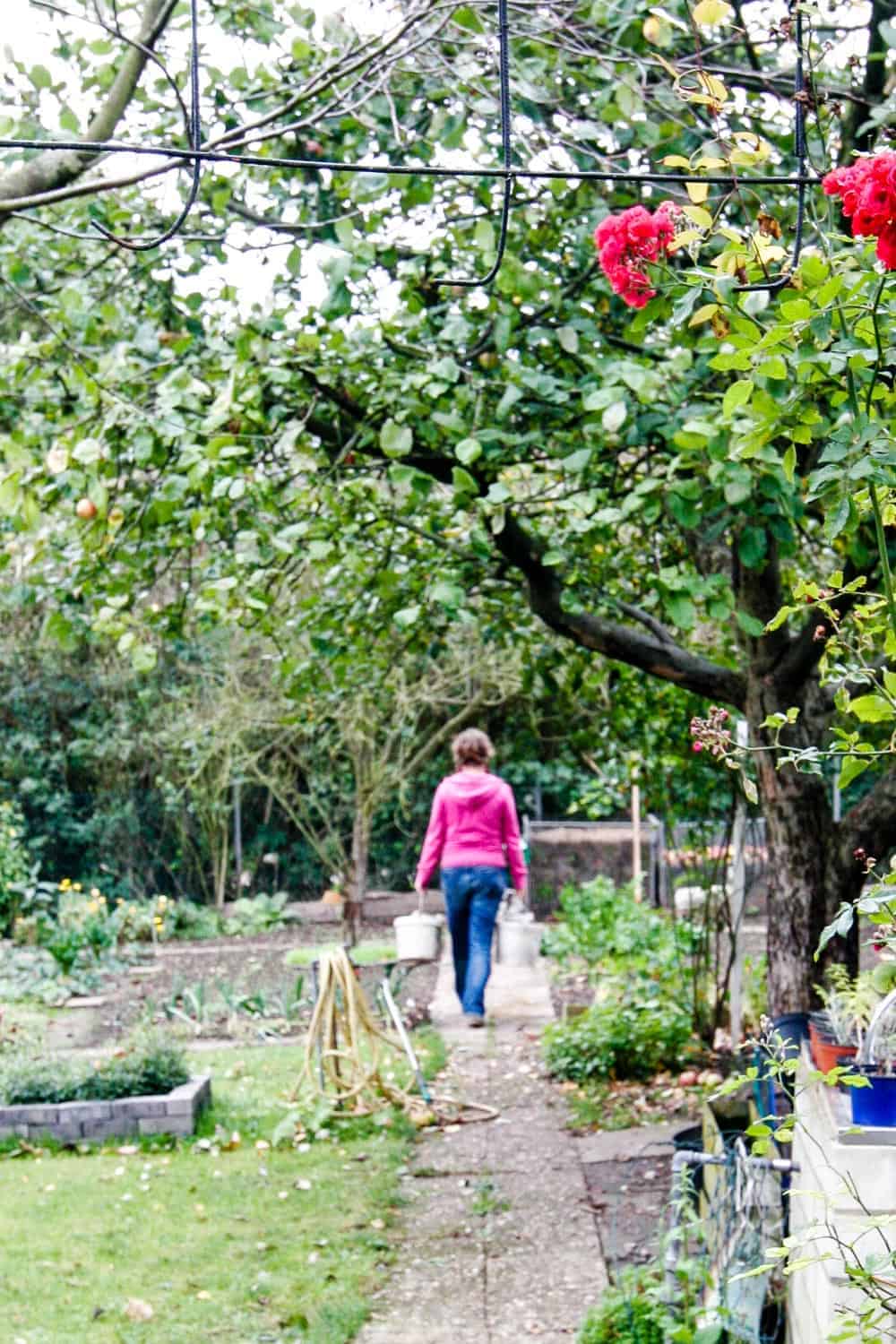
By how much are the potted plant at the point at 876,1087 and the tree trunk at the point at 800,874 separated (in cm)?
219

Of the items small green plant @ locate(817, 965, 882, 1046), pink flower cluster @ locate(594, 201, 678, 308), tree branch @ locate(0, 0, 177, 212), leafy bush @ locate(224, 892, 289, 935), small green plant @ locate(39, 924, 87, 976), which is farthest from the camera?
leafy bush @ locate(224, 892, 289, 935)

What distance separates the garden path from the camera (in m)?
4.40

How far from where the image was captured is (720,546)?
5.56 m

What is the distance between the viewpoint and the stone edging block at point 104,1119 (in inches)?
259

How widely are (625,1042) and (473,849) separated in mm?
1507

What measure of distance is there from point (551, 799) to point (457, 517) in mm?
10026

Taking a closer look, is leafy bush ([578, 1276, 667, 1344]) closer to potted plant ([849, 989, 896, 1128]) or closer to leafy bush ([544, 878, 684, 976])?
potted plant ([849, 989, 896, 1128])

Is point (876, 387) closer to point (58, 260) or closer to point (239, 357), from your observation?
point (239, 357)

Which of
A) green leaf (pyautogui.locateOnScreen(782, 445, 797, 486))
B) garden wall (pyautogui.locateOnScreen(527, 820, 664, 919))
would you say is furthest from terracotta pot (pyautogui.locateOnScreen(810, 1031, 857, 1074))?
garden wall (pyautogui.locateOnScreen(527, 820, 664, 919))

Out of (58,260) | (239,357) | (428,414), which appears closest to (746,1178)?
(428,414)

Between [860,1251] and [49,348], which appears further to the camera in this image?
[49,348]

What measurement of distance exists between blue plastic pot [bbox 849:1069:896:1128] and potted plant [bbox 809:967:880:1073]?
0.39m

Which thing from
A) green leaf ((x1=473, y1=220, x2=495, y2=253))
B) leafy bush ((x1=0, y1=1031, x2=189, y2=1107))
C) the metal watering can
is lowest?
leafy bush ((x1=0, y1=1031, x2=189, y2=1107))

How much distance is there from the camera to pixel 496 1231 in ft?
17.3
